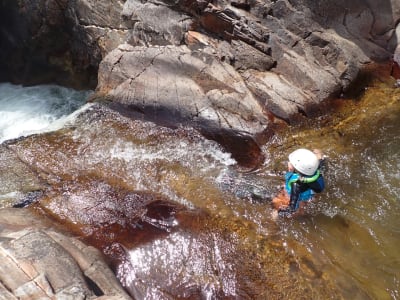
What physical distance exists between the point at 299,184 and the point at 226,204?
1378 millimetres

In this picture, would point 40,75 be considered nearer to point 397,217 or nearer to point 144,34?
point 144,34

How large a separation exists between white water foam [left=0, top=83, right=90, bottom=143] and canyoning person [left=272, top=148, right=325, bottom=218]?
734cm

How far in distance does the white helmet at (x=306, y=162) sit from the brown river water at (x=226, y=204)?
0.88 meters

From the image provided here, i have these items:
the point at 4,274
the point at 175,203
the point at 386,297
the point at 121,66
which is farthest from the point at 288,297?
the point at 121,66

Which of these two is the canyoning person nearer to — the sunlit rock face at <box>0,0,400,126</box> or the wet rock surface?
the wet rock surface

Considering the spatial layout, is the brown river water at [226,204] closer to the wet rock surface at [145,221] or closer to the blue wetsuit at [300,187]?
the wet rock surface at [145,221]

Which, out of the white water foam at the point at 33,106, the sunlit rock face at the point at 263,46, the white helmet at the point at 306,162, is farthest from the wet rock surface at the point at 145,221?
the white water foam at the point at 33,106

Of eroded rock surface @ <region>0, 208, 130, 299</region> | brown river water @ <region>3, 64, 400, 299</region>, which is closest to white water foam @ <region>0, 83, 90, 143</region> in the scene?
brown river water @ <region>3, 64, 400, 299</region>

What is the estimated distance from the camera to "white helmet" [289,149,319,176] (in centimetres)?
676

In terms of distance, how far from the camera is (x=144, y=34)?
10828 millimetres

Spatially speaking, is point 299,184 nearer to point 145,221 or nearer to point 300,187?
point 300,187

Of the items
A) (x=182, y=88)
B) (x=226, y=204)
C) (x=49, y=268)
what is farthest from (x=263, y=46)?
(x=49, y=268)

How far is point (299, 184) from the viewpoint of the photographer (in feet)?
22.6

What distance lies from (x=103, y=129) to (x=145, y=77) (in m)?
1.72
